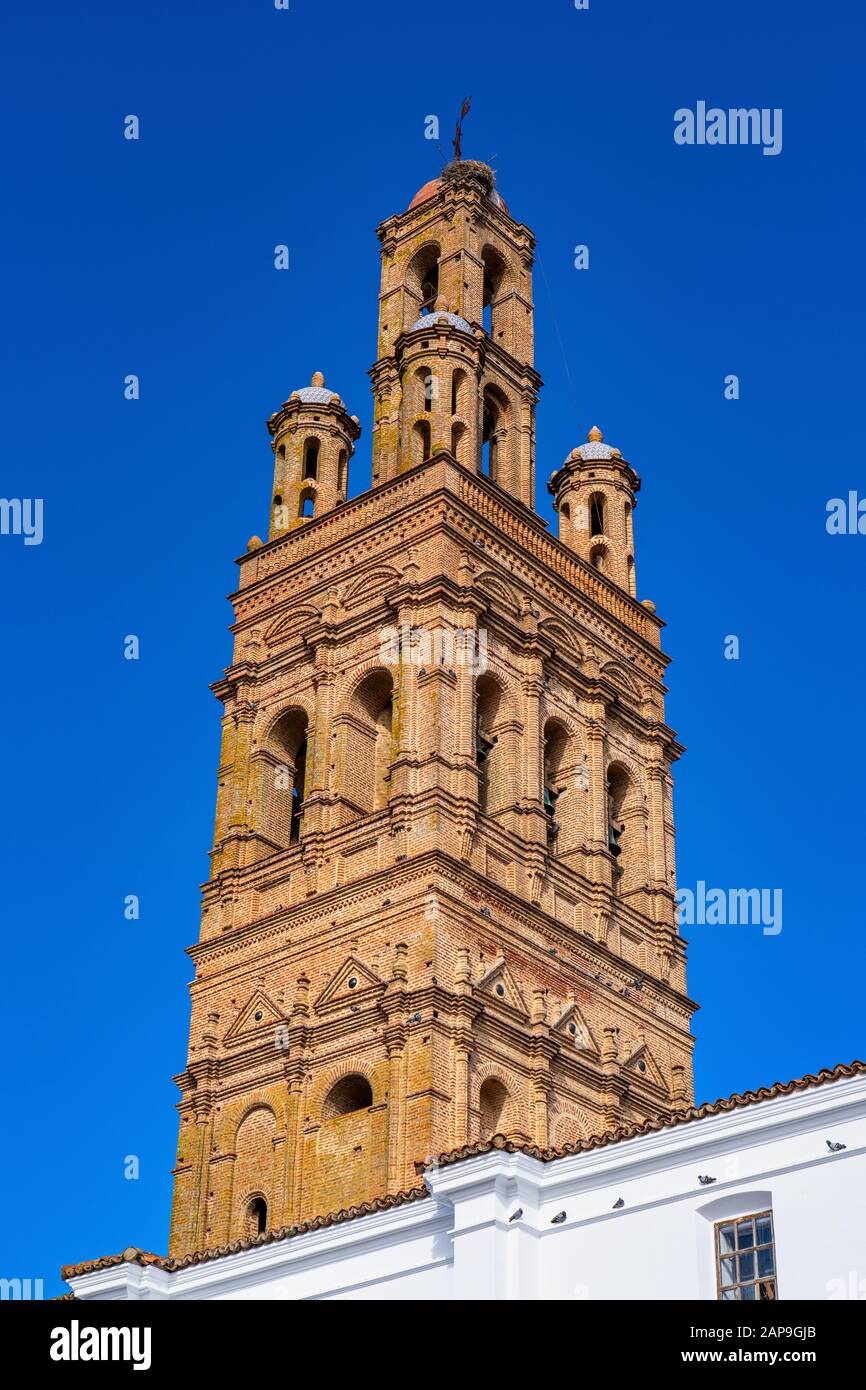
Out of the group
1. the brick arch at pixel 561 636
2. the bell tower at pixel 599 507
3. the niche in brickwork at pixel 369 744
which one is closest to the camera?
the niche in brickwork at pixel 369 744

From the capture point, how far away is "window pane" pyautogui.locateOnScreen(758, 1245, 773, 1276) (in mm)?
22078

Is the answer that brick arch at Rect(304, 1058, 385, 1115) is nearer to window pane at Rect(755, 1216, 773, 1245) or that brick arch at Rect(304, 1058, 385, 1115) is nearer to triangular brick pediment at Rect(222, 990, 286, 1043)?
triangular brick pediment at Rect(222, 990, 286, 1043)

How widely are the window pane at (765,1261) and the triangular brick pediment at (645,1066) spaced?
612 inches

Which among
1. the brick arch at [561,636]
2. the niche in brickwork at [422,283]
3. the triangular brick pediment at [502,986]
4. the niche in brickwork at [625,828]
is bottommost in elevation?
the triangular brick pediment at [502,986]

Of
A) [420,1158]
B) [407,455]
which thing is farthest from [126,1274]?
[407,455]

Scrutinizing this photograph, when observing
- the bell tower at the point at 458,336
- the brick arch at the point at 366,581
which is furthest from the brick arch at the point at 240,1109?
the bell tower at the point at 458,336

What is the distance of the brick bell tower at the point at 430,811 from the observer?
34.6 m

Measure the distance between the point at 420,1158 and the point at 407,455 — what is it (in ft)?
51.4

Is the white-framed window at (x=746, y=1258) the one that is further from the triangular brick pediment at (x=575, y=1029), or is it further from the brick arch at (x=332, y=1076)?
the triangular brick pediment at (x=575, y=1029)

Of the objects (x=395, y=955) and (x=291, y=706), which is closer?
(x=395, y=955)

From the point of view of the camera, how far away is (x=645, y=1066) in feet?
126

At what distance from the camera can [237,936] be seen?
125 feet

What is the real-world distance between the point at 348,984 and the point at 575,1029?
4.55 meters
